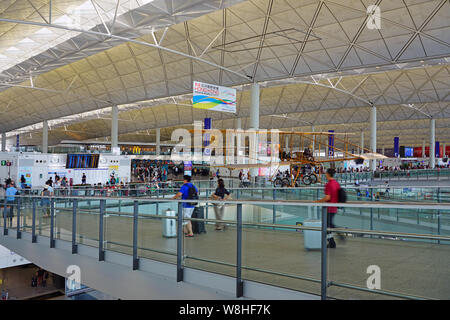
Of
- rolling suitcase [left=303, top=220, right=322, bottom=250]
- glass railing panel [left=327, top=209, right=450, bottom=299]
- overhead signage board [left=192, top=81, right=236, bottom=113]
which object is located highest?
overhead signage board [left=192, top=81, right=236, bottom=113]

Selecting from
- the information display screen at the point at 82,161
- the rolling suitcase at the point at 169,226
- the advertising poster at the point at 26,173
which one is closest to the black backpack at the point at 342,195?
the rolling suitcase at the point at 169,226

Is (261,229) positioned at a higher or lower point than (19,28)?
lower

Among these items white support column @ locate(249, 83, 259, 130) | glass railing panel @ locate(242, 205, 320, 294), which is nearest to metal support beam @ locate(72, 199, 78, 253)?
glass railing panel @ locate(242, 205, 320, 294)

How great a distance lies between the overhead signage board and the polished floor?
1542 cm

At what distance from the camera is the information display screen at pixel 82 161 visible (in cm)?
2844

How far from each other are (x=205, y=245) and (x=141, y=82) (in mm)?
29775

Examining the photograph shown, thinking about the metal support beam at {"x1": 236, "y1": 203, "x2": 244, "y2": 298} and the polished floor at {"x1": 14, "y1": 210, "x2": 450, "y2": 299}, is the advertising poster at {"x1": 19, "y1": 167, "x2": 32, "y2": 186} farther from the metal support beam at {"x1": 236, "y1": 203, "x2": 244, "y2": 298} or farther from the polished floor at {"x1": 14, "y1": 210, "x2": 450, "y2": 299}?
the metal support beam at {"x1": 236, "y1": 203, "x2": 244, "y2": 298}

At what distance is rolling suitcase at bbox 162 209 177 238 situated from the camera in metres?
5.50

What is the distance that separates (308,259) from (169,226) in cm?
230

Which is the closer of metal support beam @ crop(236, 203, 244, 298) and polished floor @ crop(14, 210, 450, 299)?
polished floor @ crop(14, 210, 450, 299)

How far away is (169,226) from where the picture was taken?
5.59 metres
